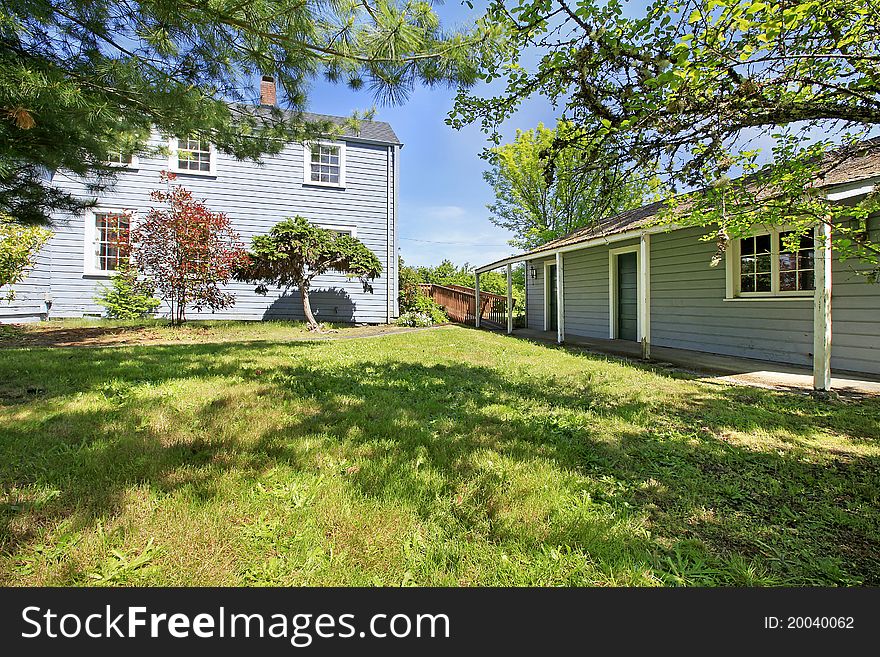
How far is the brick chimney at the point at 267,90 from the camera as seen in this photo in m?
3.94

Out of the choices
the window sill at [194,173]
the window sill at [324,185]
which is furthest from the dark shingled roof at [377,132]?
the window sill at [194,173]

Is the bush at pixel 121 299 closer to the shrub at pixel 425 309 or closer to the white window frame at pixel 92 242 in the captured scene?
the white window frame at pixel 92 242

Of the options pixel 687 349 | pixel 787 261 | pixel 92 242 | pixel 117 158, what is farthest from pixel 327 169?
pixel 787 261

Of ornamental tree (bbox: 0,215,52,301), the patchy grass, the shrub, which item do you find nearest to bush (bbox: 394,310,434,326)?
the shrub

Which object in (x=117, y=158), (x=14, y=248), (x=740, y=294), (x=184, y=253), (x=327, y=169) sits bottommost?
(x=740, y=294)

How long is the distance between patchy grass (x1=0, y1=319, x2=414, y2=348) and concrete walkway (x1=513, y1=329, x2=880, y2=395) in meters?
6.60

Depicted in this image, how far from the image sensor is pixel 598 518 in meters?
1.88

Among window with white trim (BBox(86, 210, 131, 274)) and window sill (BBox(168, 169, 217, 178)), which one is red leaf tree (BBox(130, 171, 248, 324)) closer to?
window sill (BBox(168, 169, 217, 178))

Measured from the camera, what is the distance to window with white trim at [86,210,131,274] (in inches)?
423

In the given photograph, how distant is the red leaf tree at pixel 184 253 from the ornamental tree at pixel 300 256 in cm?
48

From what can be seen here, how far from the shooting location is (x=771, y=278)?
20.5ft

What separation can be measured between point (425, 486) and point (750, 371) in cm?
577

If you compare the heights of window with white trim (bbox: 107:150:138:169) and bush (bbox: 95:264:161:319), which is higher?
window with white trim (bbox: 107:150:138:169)

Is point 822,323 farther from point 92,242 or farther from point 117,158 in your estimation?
point 92,242
